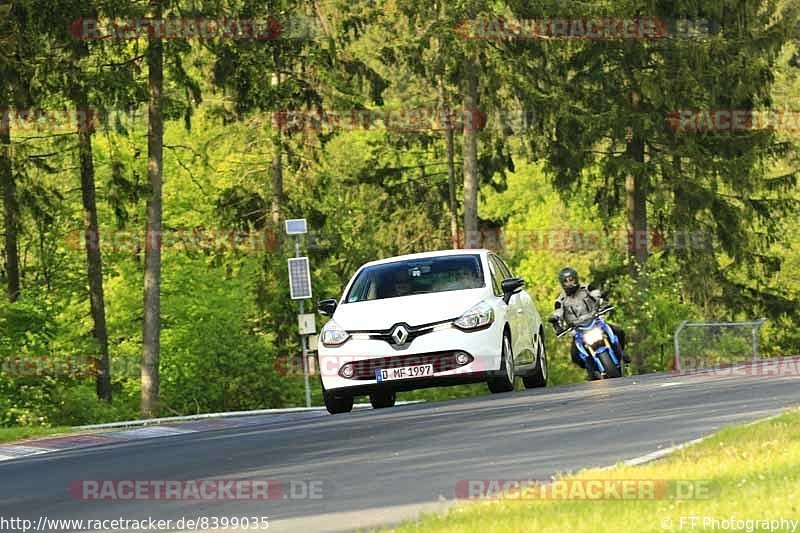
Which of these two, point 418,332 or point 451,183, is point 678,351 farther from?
point 451,183

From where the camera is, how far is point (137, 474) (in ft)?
44.6

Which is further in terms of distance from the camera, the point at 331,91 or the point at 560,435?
the point at 331,91

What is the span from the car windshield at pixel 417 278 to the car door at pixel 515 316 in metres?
0.49

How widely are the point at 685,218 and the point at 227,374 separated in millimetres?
13147

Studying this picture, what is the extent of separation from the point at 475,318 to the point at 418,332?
71cm

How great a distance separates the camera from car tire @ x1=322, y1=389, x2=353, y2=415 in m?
20.9

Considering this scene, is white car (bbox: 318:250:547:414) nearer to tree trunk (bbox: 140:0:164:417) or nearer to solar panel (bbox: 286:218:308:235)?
solar panel (bbox: 286:218:308:235)

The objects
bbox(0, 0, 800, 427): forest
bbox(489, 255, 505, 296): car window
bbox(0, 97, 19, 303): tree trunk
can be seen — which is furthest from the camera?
bbox(0, 0, 800, 427): forest

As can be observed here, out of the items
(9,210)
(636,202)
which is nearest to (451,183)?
(636,202)

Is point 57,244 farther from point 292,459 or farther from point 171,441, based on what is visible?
point 292,459

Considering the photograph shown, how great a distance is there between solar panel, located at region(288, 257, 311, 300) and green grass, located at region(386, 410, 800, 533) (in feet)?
68.9

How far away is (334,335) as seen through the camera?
66.6 feet

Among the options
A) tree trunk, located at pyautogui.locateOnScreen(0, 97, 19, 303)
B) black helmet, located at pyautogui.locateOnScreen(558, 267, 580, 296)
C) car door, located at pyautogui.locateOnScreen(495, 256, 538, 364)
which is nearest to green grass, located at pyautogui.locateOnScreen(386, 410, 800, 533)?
car door, located at pyautogui.locateOnScreen(495, 256, 538, 364)

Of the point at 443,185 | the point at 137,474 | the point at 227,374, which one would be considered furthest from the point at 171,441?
the point at 443,185
